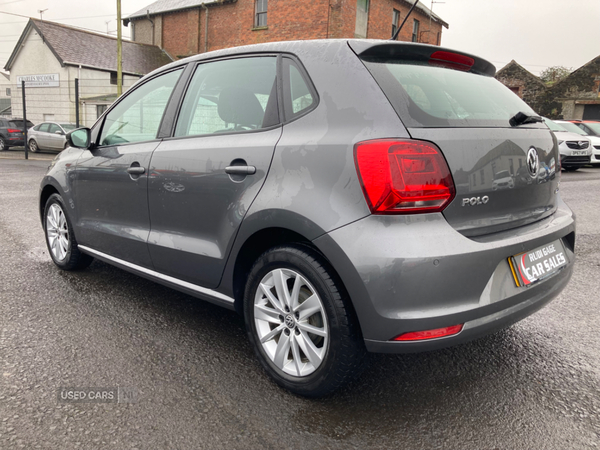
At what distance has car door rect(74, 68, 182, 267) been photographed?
3.21m

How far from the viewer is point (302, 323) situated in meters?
2.31

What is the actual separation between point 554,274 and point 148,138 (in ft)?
8.28

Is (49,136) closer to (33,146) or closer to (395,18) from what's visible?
(33,146)

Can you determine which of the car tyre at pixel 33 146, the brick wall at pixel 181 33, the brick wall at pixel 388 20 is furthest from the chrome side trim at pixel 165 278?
the brick wall at pixel 181 33

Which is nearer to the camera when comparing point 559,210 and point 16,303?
point 559,210

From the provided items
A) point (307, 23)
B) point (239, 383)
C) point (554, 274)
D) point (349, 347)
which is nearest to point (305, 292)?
point (349, 347)

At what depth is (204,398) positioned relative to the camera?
2.35 meters

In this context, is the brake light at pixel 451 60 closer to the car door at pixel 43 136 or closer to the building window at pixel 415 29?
the car door at pixel 43 136

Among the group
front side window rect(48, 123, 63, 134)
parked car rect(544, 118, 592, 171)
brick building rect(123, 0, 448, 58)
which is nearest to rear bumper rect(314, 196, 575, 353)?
parked car rect(544, 118, 592, 171)

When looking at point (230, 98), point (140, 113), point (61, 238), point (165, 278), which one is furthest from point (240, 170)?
point (61, 238)

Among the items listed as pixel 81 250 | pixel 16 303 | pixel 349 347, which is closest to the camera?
pixel 349 347

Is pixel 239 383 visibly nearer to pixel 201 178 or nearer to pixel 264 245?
pixel 264 245

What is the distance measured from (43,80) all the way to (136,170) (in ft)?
108

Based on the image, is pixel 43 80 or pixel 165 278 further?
pixel 43 80
